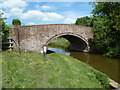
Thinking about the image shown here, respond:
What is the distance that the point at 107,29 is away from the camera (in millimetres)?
13297

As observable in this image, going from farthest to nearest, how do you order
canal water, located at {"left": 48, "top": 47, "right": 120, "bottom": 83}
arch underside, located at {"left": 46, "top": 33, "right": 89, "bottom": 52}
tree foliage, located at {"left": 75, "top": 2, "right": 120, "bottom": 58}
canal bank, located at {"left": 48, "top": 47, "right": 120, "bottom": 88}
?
arch underside, located at {"left": 46, "top": 33, "right": 89, "bottom": 52} < tree foliage, located at {"left": 75, "top": 2, "right": 120, "bottom": 58} < canal water, located at {"left": 48, "top": 47, "right": 120, "bottom": 83} < canal bank, located at {"left": 48, "top": 47, "right": 120, "bottom": 88}

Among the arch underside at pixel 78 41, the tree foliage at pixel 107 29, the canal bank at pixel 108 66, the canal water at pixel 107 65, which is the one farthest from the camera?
the arch underside at pixel 78 41

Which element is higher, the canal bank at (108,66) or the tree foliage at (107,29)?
the tree foliage at (107,29)

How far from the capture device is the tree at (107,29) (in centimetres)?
1259

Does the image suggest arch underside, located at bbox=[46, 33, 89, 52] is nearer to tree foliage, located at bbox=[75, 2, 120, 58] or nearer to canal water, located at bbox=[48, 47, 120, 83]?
tree foliage, located at bbox=[75, 2, 120, 58]

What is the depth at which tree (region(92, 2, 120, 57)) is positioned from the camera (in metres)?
12.6

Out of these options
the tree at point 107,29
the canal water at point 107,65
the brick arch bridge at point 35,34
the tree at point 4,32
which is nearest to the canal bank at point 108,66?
the canal water at point 107,65

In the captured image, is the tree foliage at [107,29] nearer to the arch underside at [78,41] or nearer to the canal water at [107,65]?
the arch underside at [78,41]

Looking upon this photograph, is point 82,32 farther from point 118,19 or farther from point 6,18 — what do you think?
point 6,18

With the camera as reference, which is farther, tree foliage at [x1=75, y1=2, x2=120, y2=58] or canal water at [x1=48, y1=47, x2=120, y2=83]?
tree foliage at [x1=75, y1=2, x2=120, y2=58]

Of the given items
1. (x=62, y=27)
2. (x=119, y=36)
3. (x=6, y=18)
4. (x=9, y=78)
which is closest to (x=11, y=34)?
(x=6, y=18)

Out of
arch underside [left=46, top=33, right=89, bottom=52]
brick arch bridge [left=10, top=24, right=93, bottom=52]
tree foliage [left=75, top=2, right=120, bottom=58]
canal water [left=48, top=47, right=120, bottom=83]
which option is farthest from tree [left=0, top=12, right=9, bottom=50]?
tree foliage [left=75, top=2, right=120, bottom=58]

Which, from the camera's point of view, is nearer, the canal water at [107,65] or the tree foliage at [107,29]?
the canal water at [107,65]

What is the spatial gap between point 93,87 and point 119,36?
9797 millimetres
